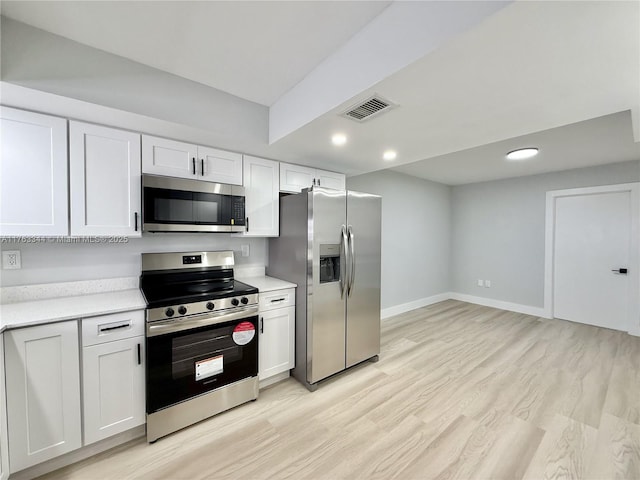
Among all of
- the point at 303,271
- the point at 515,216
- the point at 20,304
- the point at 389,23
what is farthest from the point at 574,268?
the point at 20,304

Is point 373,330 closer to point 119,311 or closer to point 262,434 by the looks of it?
point 262,434

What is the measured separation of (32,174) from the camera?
170cm

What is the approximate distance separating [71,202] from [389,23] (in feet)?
7.46

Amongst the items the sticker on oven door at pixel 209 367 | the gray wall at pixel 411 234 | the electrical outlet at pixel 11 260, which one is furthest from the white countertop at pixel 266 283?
the gray wall at pixel 411 234

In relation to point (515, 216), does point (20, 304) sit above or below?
below

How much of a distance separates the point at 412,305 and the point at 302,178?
3.39 metres

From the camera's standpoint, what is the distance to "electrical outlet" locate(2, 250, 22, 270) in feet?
6.18

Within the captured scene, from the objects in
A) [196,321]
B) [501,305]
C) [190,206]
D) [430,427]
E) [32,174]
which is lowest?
[430,427]

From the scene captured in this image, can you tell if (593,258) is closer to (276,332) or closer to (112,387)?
(276,332)

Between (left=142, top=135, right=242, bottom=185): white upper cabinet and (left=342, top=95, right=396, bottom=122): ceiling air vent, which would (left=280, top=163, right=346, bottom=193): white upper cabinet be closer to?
(left=142, top=135, right=242, bottom=185): white upper cabinet

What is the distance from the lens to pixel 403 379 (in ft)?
8.95

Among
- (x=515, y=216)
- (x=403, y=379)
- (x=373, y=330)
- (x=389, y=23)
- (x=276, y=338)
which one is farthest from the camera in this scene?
(x=515, y=216)

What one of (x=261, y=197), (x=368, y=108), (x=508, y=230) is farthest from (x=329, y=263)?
(x=508, y=230)

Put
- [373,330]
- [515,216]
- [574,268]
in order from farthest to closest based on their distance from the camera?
[515,216] → [574,268] → [373,330]
